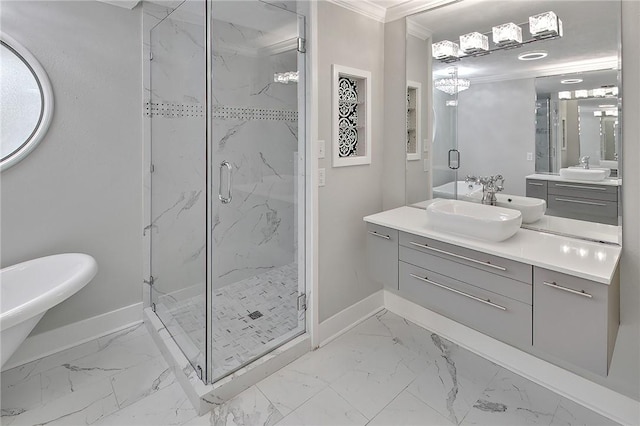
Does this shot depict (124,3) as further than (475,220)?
Yes

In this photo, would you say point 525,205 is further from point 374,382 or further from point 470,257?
point 374,382

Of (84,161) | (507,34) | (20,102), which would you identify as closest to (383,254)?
(507,34)

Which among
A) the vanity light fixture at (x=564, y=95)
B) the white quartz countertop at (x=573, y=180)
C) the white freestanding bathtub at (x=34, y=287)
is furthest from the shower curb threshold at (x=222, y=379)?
the vanity light fixture at (x=564, y=95)

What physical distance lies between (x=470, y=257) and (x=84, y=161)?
2.60m

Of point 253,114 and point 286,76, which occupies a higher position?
point 286,76

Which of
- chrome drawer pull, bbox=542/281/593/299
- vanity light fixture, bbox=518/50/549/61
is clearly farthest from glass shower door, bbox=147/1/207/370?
vanity light fixture, bbox=518/50/549/61

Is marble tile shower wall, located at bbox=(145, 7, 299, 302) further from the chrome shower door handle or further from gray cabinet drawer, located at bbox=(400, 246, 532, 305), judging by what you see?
gray cabinet drawer, located at bbox=(400, 246, 532, 305)

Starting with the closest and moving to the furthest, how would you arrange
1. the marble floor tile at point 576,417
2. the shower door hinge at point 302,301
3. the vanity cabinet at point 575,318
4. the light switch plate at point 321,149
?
the vanity cabinet at point 575,318 → the marble floor tile at point 576,417 → the light switch plate at point 321,149 → the shower door hinge at point 302,301

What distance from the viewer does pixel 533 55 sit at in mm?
2066

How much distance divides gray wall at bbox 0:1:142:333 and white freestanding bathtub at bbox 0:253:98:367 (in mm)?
180

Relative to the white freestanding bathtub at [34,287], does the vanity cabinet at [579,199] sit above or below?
above

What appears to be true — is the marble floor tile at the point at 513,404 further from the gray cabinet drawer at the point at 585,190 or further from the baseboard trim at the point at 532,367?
the gray cabinet drawer at the point at 585,190

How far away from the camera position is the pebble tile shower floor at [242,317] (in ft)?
6.80

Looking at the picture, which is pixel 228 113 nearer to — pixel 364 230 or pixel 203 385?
pixel 364 230
